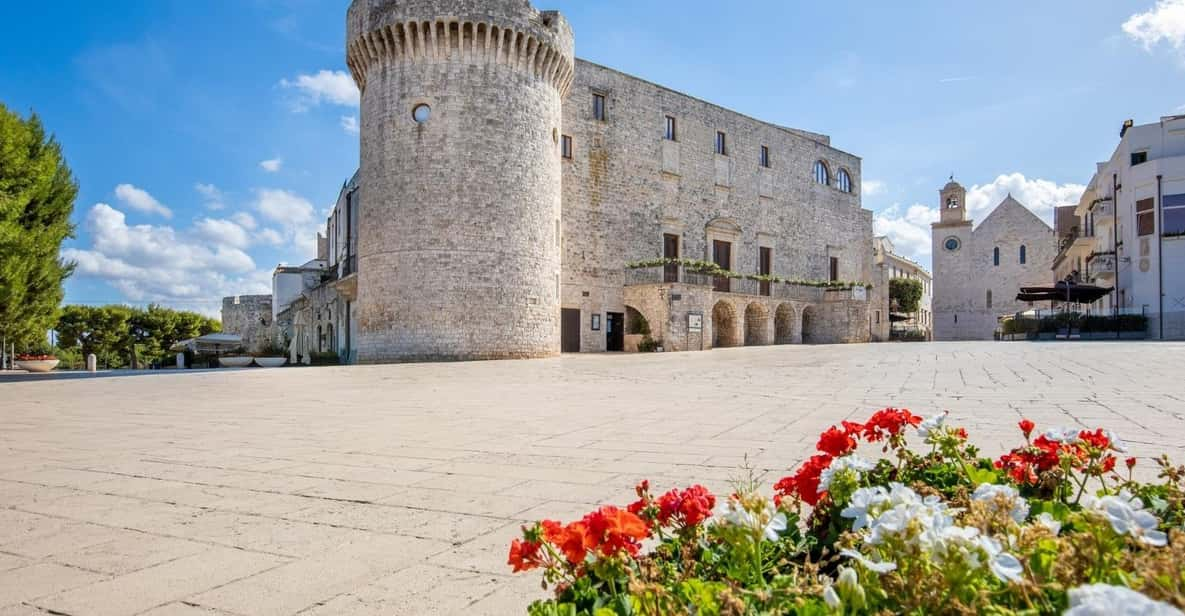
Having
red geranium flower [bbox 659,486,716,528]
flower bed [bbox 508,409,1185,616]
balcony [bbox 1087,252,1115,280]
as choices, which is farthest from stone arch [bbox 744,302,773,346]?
red geranium flower [bbox 659,486,716,528]

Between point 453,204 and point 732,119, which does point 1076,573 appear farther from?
point 732,119

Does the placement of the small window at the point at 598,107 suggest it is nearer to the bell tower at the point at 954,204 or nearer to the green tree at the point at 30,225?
the green tree at the point at 30,225

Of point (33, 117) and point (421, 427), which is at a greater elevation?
point (33, 117)

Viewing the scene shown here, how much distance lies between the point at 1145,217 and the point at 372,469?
35.2 meters

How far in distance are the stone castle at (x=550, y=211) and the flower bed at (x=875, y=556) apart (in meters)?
17.7

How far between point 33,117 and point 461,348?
623 inches

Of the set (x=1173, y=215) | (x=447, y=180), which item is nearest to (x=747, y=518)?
(x=447, y=180)

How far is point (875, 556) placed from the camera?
1457 mm

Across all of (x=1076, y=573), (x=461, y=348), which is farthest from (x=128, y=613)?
(x=461, y=348)

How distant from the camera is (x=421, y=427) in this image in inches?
235

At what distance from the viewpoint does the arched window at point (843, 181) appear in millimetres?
37219

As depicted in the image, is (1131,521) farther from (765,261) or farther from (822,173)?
(822,173)

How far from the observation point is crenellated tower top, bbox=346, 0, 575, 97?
61.7ft

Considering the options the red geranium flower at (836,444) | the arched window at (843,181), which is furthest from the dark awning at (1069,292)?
the red geranium flower at (836,444)
